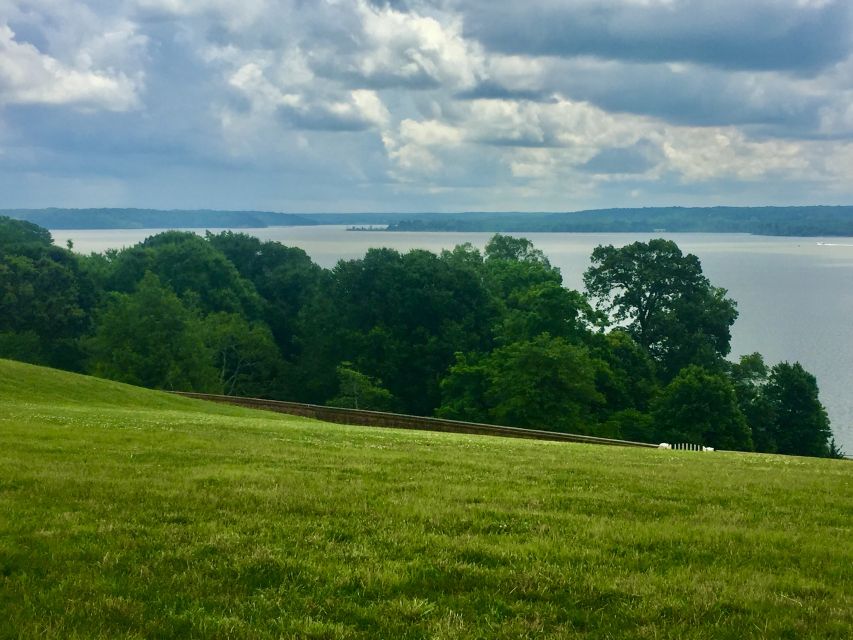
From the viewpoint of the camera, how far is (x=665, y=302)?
3108 inches

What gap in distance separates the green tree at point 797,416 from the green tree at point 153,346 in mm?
45076

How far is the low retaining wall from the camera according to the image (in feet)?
108

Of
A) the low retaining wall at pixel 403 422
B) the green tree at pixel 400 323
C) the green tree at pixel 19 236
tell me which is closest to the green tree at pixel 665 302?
the green tree at pixel 400 323

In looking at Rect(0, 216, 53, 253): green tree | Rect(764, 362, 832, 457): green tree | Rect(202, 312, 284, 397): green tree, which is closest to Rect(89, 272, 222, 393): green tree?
→ Rect(202, 312, 284, 397): green tree

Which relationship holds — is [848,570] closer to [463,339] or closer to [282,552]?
[282,552]

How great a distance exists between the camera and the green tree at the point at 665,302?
75.6 meters

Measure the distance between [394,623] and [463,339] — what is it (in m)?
63.5

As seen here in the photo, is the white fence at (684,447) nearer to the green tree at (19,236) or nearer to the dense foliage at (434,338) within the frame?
the dense foliage at (434,338)

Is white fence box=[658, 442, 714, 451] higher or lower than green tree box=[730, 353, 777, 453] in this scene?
higher

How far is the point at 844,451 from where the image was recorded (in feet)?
217

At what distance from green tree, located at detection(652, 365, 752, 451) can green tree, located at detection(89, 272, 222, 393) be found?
33.3 m

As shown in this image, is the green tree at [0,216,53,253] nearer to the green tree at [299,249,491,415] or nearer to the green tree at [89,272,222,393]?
the green tree at [89,272,222,393]

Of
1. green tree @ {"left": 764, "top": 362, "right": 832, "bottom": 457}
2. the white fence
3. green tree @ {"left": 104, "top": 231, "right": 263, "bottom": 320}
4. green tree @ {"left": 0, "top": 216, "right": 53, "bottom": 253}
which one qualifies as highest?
green tree @ {"left": 0, "top": 216, "right": 53, "bottom": 253}

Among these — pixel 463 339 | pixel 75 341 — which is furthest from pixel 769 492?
pixel 75 341
